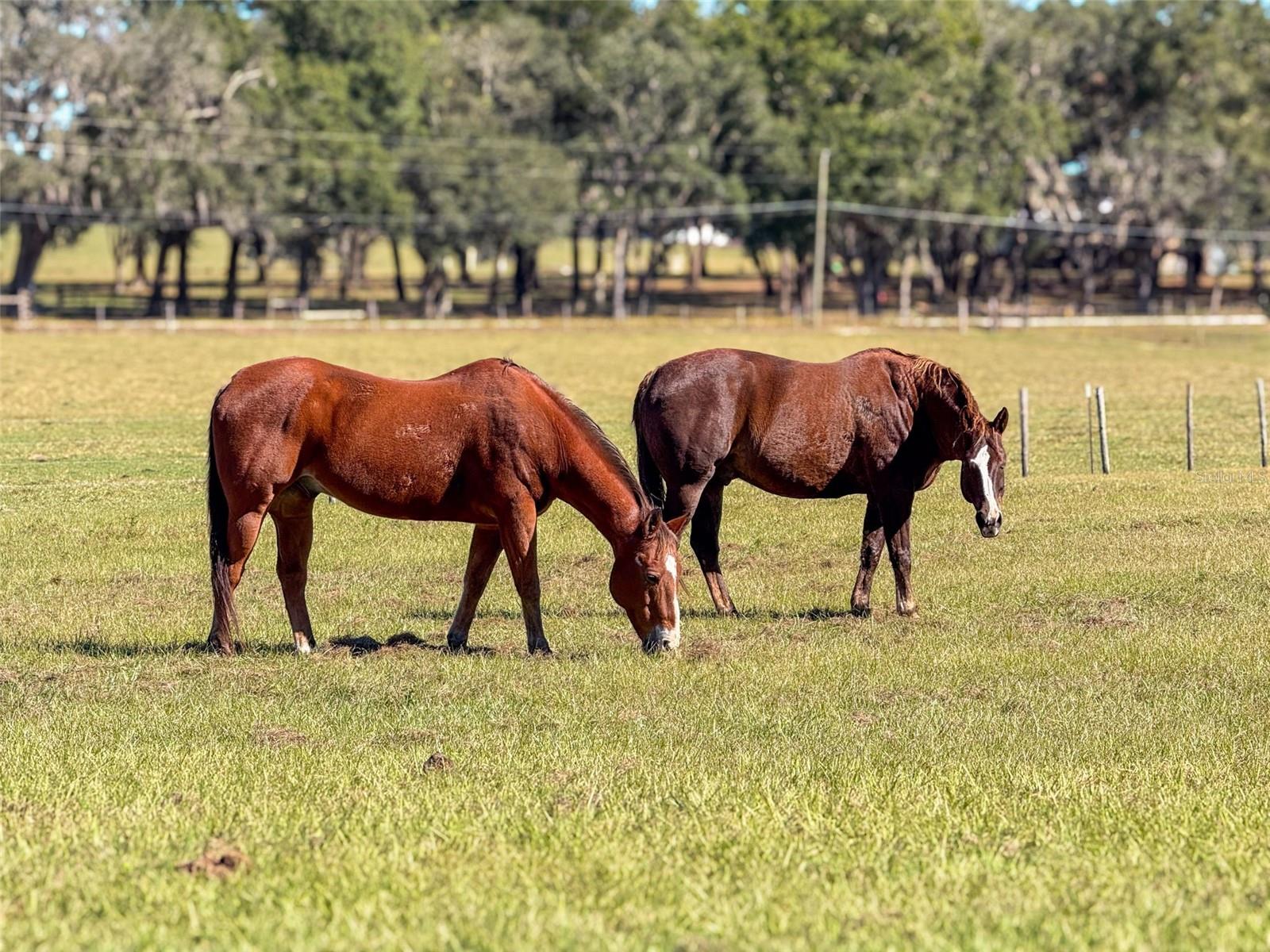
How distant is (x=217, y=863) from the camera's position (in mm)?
7086

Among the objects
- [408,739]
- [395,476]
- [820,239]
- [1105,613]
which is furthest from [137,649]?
[820,239]

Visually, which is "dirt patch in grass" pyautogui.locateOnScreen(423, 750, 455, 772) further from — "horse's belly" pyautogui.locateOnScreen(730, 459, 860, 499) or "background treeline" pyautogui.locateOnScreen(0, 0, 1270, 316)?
"background treeline" pyautogui.locateOnScreen(0, 0, 1270, 316)

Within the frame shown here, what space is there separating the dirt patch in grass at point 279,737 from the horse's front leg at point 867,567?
6017 mm

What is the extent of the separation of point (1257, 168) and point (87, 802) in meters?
99.5

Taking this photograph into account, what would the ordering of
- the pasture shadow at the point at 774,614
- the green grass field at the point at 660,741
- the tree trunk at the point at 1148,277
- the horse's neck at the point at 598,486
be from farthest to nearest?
the tree trunk at the point at 1148,277 < the pasture shadow at the point at 774,614 < the horse's neck at the point at 598,486 < the green grass field at the point at 660,741

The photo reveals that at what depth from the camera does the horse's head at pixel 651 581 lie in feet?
39.8

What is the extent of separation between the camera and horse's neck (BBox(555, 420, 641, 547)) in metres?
12.5

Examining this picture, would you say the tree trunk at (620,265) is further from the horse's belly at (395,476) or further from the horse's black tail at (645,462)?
the horse's belly at (395,476)

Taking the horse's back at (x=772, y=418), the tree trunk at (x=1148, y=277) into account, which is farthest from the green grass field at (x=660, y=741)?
the tree trunk at (x=1148, y=277)

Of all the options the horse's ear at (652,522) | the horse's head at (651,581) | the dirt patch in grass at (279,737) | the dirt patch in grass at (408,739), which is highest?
the horse's ear at (652,522)

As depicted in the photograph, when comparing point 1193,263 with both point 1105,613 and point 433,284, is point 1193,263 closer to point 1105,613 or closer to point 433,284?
point 433,284

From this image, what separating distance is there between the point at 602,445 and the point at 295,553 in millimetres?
2569

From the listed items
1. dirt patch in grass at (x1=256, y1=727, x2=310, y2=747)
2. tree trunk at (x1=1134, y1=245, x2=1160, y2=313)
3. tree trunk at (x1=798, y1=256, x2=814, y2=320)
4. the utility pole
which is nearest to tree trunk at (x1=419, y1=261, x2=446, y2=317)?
tree trunk at (x1=798, y1=256, x2=814, y2=320)

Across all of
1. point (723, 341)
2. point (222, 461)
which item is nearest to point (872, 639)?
point (222, 461)
